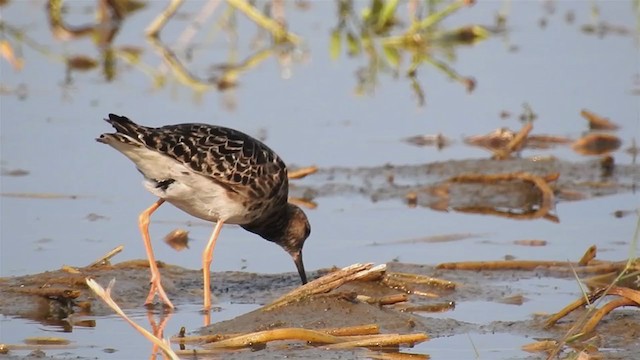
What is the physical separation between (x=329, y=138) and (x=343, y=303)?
14.3 ft

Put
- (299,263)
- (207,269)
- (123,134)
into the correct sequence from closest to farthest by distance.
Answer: (123,134)
(207,269)
(299,263)

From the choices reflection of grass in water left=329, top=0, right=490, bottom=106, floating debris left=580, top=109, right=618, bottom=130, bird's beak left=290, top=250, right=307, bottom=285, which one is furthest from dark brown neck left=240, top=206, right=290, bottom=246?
reflection of grass in water left=329, top=0, right=490, bottom=106

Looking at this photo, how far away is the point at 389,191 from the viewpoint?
1012cm

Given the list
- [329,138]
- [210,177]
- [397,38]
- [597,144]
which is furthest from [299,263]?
[397,38]

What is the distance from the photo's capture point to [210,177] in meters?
7.79

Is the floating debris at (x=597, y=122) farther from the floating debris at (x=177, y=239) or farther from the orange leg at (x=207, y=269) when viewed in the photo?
the orange leg at (x=207, y=269)

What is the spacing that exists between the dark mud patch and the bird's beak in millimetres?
60

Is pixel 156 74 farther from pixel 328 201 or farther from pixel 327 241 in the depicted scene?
pixel 327 241

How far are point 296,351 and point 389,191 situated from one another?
3.71m

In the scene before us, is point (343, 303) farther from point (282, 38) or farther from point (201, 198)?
point (282, 38)

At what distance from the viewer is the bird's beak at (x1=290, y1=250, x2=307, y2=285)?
26.6ft

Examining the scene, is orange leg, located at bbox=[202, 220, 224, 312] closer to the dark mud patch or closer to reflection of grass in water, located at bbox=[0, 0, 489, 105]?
the dark mud patch

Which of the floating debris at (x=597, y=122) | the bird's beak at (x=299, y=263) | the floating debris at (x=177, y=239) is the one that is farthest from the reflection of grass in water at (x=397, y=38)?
the bird's beak at (x=299, y=263)

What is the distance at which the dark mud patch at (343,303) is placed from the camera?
272 inches
